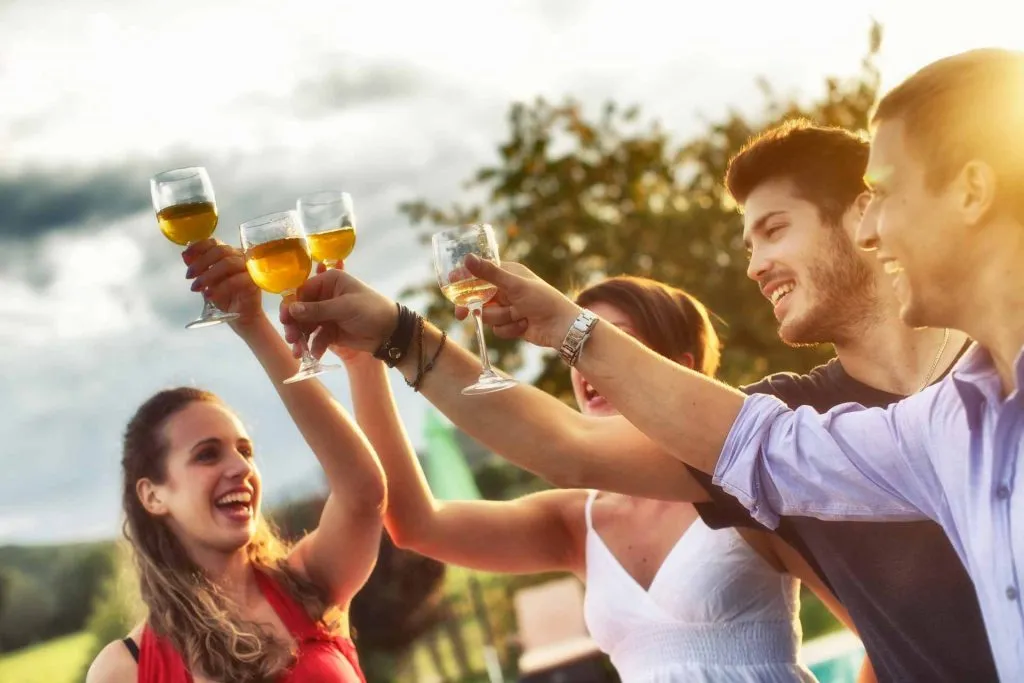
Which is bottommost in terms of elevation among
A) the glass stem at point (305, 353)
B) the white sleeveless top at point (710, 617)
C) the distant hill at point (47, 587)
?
the distant hill at point (47, 587)

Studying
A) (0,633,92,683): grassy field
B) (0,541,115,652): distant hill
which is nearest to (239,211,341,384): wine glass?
(0,541,115,652): distant hill

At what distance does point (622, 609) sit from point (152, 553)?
1534mm

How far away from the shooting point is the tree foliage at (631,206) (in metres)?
11.1

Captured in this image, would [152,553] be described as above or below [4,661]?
above

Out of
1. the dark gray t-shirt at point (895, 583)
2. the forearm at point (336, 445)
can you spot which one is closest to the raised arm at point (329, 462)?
the forearm at point (336, 445)

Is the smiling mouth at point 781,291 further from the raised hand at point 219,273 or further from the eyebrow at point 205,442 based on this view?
the eyebrow at point 205,442

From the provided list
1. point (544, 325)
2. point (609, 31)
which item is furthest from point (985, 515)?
point (609, 31)

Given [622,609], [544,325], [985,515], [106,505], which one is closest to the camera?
[985,515]

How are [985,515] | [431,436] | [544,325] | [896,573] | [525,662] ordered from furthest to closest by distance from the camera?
[431,436]
[525,662]
[896,573]
[544,325]
[985,515]

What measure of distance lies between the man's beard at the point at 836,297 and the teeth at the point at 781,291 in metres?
0.04

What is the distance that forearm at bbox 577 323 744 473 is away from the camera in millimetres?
2332

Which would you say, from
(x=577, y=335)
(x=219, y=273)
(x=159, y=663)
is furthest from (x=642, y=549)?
(x=219, y=273)

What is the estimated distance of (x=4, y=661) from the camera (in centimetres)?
1429

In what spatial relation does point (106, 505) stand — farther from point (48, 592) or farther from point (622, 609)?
point (48, 592)
